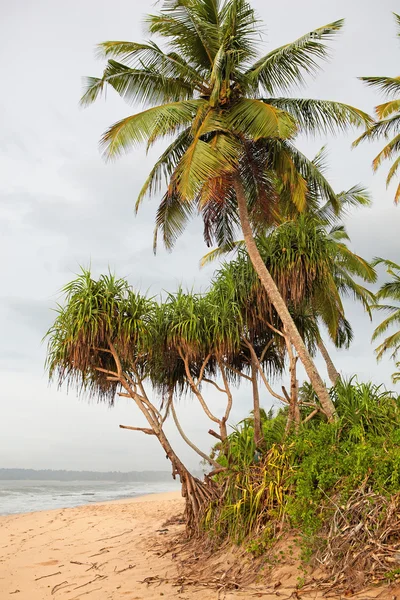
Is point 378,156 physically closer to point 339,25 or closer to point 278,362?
point 339,25

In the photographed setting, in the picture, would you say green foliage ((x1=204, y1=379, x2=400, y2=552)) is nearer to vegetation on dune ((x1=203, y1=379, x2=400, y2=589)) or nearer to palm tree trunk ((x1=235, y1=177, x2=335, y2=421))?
vegetation on dune ((x1=203, y1=379, x2=400, y2=589))

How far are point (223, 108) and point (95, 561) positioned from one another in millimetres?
8405

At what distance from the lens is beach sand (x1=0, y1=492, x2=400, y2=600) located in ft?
20.3

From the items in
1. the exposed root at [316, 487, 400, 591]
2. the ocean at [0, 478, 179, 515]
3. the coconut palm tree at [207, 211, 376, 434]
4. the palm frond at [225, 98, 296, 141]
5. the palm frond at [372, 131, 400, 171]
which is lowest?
the ocean at [0, 478, 179, 515]

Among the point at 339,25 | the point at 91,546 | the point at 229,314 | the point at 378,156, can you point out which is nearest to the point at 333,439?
the point at 229,314

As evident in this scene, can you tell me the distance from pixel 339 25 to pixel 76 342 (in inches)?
303

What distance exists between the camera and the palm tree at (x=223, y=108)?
9469mm

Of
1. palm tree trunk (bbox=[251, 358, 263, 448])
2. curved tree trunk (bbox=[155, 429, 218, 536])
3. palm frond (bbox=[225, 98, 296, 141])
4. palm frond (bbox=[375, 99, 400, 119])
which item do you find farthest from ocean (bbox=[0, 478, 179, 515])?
palm frond (bbox=[375, 99, 400, 119])

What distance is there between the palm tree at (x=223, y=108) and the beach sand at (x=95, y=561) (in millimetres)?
4162

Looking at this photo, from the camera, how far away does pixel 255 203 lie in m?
11.5

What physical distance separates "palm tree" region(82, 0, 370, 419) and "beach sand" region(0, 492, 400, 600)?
4162 mm

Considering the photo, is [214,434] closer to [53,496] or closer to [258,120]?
[258,120]

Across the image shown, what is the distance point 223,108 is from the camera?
33.2 feet

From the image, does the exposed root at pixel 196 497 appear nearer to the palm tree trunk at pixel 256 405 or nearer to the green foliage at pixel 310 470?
the green foliage at pixel 310 470
